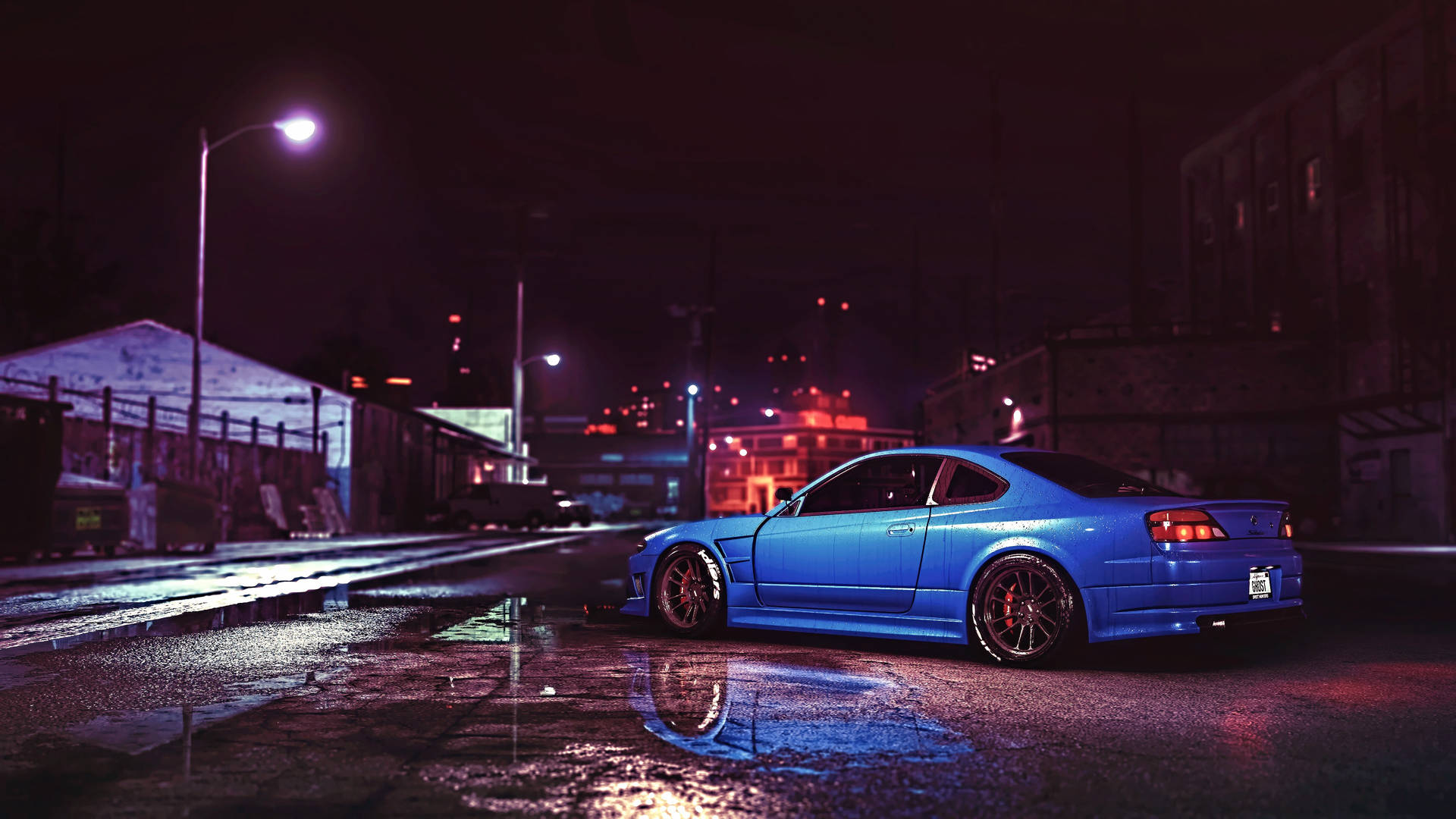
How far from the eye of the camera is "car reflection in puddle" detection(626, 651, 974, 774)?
5047 mm

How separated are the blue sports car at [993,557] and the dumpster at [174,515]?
17681mm

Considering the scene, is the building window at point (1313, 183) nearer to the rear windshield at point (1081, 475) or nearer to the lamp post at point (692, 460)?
the lamp post at point (692, 460)

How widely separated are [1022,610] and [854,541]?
1.32 m

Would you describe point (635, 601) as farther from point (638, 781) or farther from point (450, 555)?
point (450, 555)

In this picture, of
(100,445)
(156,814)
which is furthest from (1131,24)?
(156,814)

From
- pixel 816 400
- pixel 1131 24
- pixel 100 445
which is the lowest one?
pixel 100 445

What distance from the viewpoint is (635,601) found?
9.88 m

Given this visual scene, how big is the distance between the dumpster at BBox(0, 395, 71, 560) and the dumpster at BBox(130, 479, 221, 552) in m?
3.13

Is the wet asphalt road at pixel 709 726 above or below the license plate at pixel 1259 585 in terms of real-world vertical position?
below

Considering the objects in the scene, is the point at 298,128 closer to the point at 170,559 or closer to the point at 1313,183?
the point at 170,559

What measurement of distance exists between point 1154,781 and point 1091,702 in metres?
1.82

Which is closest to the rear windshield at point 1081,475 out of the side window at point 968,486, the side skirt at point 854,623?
the side window at point 968,486

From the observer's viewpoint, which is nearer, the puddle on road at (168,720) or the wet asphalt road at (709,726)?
the wet asphalt road at (709,726)

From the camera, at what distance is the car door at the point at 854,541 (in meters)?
8.10
